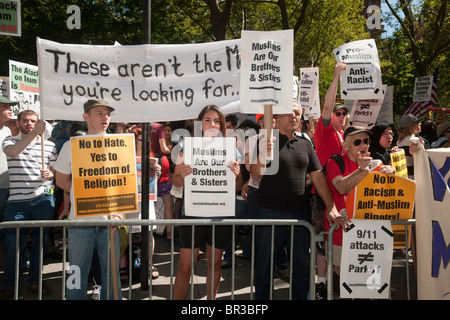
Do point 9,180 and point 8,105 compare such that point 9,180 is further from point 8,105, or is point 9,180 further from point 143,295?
point 143,295

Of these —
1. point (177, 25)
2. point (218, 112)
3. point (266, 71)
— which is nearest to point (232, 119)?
point (218, 112)

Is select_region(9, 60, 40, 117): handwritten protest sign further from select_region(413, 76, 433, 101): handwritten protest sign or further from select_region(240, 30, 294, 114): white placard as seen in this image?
select_region(413, 76, 433, 101): handwritten protest sign

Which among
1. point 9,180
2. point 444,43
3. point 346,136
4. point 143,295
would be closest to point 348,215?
point 346,136

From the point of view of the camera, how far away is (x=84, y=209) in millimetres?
3998

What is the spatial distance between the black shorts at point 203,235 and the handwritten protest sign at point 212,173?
27 centimetres

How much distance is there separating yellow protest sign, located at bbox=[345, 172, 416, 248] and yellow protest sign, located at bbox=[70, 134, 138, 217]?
6.29 feet

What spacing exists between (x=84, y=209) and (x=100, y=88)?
1262 millimetres

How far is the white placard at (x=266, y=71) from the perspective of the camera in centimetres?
432

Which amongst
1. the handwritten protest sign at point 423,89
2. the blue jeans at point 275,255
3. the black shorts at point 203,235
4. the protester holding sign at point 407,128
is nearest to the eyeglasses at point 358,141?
the blue jeans at point 275,255

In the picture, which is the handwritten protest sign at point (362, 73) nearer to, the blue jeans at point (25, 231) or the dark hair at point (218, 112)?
the dark hair at point (218, 112)

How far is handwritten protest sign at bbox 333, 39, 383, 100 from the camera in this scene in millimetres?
6234

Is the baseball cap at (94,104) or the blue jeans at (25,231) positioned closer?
the baseball cap at (94,104)

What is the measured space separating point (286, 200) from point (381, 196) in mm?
839

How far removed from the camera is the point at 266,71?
434 centimetres
